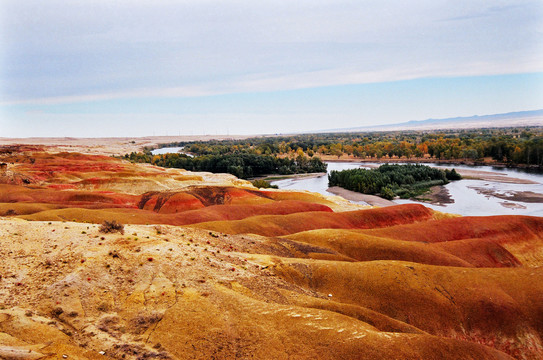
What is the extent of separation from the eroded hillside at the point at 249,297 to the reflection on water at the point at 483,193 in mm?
44121

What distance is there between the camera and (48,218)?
37.6 meters

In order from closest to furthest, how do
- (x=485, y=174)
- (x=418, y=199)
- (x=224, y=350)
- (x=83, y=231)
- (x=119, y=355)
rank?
1. (x=119, y=355)
2. (x=224, y=350)
3. (x=83, y=231)
4. (x=418, y=199)
5. (x=485, y=174)

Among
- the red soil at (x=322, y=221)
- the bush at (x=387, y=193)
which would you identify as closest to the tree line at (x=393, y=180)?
the bush at (x=387, y=193)

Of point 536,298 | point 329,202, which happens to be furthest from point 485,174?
point 536,298

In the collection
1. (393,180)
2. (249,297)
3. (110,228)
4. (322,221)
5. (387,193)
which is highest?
(110,228)

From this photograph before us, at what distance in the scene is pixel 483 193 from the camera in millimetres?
95125

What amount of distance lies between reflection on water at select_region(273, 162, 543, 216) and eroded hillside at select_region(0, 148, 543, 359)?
44121 millimetres

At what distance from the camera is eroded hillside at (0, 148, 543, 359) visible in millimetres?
14411

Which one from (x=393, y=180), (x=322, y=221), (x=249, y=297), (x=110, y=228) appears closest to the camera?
(x=249, y=297)

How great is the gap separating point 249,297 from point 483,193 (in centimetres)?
9856

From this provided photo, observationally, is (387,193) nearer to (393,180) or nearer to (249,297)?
(393,180)

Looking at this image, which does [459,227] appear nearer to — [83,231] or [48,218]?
[83,231]

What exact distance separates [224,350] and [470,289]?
19.8m

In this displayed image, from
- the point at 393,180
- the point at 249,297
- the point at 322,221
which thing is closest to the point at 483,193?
the point at 393,180
